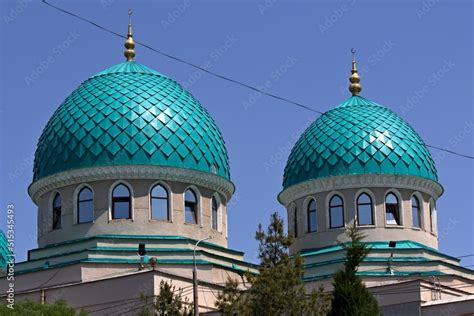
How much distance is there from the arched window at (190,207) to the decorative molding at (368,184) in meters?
3.41

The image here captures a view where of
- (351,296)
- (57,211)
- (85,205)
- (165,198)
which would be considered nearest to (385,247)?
(165,198)

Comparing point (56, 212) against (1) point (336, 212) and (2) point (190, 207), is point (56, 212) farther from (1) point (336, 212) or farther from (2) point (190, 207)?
(1) point (336, 212)

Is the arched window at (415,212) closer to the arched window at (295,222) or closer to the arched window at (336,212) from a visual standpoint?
the arched window at (336,212)

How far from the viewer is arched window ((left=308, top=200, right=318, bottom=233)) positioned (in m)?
29.3

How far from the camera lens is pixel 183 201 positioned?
27156 millimetres

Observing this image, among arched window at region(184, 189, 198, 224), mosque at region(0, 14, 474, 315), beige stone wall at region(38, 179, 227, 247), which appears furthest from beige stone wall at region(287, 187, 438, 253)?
arched window at region(184, 189, 198, 224)

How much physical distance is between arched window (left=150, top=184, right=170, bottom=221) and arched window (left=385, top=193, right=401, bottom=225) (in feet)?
18.3

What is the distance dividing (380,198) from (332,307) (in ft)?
36.0

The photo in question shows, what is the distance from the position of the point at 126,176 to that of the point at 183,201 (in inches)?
59.5

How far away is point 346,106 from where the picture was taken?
99.9 feet

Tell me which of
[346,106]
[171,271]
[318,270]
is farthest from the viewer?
[346,106]

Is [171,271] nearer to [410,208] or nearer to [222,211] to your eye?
[222,211]

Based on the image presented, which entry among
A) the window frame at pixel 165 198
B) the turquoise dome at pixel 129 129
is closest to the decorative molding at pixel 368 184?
the turquoise dome at pixel 129 129

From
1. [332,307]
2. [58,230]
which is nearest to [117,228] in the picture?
[58,230]
